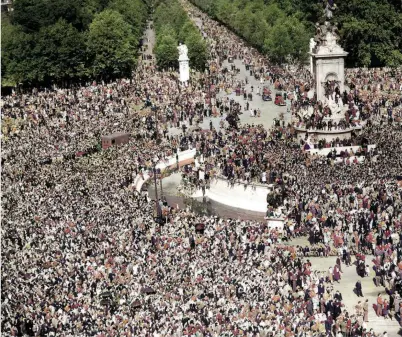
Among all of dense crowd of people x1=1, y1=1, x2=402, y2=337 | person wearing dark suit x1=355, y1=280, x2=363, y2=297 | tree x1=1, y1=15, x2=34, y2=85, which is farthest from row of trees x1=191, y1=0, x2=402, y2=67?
person wearing dark suit x1=355, y1=280, x2=363, y2=297

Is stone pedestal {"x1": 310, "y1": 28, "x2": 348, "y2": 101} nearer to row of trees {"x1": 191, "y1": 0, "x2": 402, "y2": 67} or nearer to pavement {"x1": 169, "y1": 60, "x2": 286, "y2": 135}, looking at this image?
pavement {"x1": 169, "y1": 60, "x2": 286, "y2": 135}

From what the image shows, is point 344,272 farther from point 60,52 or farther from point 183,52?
point 60,52

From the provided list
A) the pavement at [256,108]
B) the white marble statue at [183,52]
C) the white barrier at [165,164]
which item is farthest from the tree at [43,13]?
the white barrier at [165,164]

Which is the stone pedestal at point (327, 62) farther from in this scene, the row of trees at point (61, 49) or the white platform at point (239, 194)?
the row of trees at point (61, 49)

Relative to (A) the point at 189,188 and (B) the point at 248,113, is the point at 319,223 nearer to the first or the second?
(A) the point at 189,188

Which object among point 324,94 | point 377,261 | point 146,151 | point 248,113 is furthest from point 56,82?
point 377,261

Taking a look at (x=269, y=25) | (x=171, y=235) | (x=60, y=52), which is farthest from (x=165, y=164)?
(x=269, y=25)
